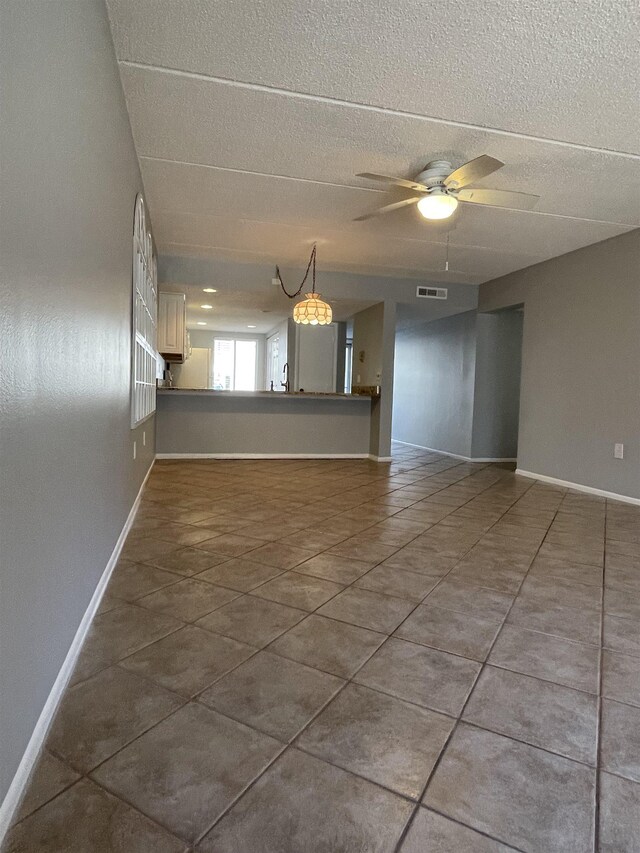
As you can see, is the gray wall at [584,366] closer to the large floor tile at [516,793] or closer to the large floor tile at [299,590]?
the large floor tile at [299,590]

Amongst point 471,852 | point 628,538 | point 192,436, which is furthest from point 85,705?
point 192,436

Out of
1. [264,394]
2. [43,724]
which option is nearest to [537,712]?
[43,724]

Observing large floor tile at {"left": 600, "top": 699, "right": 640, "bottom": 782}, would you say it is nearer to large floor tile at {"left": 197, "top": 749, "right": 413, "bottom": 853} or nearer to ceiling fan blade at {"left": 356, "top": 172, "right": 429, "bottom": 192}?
large floor tile at {"left": 197, "top": 749, "right": 413, "bottom": 853}

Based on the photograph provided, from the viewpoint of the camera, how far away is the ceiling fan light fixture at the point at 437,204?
10.2 ft

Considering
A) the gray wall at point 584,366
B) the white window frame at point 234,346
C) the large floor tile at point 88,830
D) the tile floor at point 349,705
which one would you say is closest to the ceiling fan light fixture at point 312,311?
the gray wall at point 584,366

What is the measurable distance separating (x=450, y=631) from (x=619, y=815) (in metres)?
0.81

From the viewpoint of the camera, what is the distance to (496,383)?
689 centimetres

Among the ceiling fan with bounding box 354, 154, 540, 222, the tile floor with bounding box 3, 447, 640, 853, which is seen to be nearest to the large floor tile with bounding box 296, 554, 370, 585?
the tile floor with bounding box 3, 447, 640, 853

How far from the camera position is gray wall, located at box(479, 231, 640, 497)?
4340mm

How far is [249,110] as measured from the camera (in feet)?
8.70

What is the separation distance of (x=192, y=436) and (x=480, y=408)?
3.99 m

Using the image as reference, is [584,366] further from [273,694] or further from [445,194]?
[273,694]

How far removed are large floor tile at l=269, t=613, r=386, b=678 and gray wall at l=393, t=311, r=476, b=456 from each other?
18.1 feet

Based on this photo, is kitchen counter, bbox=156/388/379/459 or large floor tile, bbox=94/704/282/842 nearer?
large floor tile, bbox=94/704/282/842
